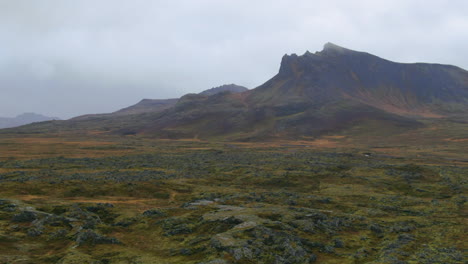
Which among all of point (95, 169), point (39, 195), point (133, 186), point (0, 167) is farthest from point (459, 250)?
point (0, 167)

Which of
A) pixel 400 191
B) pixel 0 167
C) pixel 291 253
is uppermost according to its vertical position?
pixel 0 167

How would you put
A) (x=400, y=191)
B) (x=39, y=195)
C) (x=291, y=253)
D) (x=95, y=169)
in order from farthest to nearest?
(x=95, y=169), (x=400, y=191), (x=39, y=195), (x=291, y=253)

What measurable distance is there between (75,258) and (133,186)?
35.0 meters

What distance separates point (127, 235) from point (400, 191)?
58.3 meters

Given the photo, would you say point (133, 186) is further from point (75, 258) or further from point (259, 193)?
point (75, 258)

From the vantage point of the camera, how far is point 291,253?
28.6 m

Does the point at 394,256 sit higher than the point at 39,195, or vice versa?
the point at 39,195

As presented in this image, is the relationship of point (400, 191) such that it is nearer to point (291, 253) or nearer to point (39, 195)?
point (291, 253)

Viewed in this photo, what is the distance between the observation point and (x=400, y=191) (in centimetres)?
6825

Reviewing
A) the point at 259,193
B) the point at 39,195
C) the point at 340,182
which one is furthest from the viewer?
the point at 340,182

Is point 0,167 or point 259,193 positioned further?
point 0,167

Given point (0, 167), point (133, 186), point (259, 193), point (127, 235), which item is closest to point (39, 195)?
point (133, 186)

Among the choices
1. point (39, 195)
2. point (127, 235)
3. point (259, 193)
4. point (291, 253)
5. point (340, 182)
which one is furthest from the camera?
point (340, 182)

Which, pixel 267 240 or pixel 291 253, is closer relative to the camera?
pixel 291 253
